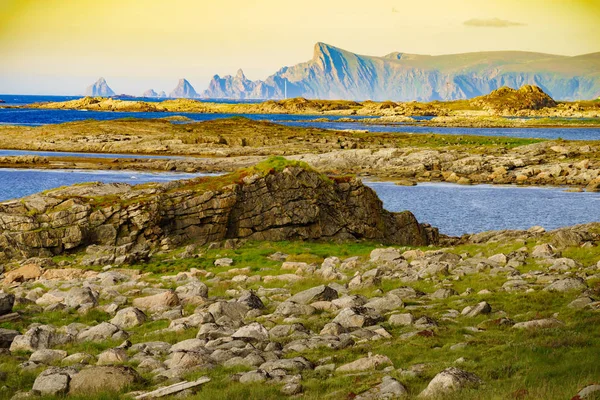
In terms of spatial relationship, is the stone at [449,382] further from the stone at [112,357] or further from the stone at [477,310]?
the stone at [112,357]

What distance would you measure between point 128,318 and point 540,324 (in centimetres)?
1242

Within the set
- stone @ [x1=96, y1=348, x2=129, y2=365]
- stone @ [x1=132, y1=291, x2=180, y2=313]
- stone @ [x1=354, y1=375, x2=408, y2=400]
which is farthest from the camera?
stone @ [x1=132, y1=291, x2=180, y2=313]

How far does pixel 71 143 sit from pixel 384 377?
414ft

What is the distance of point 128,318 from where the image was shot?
68.6 ft

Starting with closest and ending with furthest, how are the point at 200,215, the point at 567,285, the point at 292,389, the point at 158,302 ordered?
the point at 292,389 → the point at 567,285 → the point at 158,302 → the point at 200,215

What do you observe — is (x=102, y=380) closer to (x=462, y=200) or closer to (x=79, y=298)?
(x=79, y=298)

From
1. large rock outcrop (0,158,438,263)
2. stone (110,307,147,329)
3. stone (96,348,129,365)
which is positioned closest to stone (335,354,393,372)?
stone (96,348,129,365)

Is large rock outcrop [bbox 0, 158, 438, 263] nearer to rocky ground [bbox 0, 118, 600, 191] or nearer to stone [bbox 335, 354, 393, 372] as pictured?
stone [bbox 335, 354, 393, 372]

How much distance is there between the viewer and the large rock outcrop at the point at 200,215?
34.1 metres

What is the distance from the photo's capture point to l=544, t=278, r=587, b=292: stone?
2123 cm

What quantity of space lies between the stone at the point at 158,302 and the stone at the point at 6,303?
4034 millimetres

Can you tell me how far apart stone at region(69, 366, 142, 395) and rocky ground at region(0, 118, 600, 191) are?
75.8m

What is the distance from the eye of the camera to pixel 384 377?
13570 millimetres

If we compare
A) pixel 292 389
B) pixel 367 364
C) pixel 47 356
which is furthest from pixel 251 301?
pixel 292 389
